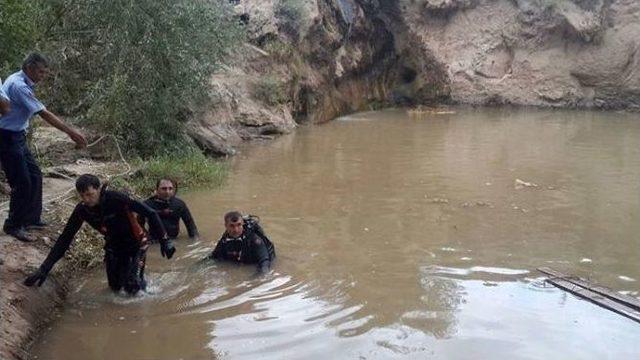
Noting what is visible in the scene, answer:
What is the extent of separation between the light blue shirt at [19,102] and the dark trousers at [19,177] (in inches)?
3.3

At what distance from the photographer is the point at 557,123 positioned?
71.5 feet

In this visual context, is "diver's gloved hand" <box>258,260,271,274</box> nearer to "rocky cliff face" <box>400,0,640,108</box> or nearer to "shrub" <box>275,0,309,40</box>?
"shrub" <box>275,0,309,40</box>

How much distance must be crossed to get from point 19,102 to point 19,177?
2.37 ft

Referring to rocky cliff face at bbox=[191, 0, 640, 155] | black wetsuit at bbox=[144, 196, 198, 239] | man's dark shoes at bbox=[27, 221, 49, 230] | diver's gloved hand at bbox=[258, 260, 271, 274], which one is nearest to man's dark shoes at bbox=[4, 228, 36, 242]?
man's dark shoes at bbox=[27, 221, 49, 230]

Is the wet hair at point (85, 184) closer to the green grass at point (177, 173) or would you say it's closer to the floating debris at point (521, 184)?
the green grass at point (177, 173)

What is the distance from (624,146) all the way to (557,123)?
16.2ft

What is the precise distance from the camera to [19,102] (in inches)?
254

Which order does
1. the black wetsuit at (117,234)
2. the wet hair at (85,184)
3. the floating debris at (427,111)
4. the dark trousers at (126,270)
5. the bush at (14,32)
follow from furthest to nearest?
the floating debris at (427,111)
the bush at (14,32)
the dark trousers at (126,270)
the black wetsuit at (117,234)
the wet hair at (85,184)

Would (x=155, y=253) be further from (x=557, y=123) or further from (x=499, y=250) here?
(x=557, y=123)

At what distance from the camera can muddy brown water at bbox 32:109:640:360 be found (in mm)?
5473

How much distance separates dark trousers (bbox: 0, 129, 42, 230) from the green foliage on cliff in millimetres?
3878

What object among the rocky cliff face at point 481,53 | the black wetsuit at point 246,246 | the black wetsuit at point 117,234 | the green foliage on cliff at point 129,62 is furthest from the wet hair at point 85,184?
the rocky cliff face at point 481,53

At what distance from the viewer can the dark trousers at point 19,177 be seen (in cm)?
657

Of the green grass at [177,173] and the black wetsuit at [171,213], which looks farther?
the green grass at [177,173]
